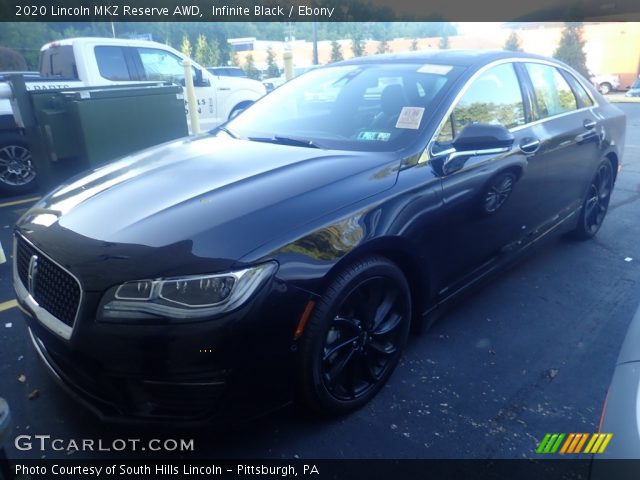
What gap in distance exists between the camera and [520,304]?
342cm

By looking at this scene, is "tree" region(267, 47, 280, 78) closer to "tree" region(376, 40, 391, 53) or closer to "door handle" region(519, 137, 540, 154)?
"tree" region(376, 40, 391, 53)

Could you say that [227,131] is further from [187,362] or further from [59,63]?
[59,63]

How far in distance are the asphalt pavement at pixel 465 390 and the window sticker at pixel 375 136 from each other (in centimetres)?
125

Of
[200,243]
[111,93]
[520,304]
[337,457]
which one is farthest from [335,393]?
[111,93]

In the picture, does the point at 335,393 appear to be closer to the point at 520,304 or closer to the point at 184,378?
the point at 184,378

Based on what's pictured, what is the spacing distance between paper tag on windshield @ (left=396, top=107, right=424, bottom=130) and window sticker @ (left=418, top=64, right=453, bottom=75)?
388 mm

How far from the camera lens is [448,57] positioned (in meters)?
3.14

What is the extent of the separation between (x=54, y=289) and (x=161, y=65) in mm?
6912

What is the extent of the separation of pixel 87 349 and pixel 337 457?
1.13m

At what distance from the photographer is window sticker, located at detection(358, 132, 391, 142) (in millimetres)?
2668

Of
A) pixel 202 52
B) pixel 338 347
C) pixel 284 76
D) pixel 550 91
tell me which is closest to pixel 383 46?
pixel 202 52

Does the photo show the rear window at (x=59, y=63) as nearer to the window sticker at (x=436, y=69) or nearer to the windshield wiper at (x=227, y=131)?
the windshield wiper at (x=227, y=131)

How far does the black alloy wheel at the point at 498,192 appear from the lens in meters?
2.89

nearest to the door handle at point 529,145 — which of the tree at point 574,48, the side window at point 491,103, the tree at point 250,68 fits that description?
the side window at point 491,103
